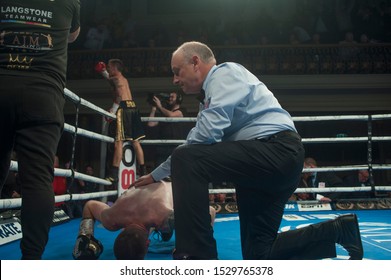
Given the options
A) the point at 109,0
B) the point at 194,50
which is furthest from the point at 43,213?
the point at 109,0

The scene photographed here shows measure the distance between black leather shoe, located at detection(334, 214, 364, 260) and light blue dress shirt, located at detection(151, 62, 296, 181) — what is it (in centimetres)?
34

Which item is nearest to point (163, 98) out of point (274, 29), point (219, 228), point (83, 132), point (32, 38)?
point (83, 132)

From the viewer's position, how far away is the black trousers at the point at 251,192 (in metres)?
1.03

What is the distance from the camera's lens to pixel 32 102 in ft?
3.29

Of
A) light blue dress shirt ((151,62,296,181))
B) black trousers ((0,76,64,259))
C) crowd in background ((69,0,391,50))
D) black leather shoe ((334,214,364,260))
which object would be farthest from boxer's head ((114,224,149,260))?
crowd in background ((69,0,391,50))

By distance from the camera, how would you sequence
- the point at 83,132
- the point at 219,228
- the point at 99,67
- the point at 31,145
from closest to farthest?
the point at 31,145 < the point at 219,228 < the point at 83,132 < the point at 99,67

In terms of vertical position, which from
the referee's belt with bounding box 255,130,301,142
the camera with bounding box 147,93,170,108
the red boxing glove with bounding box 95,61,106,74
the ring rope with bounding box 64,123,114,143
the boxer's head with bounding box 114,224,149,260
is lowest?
the boxer's head with bounding box 114,224,149,260

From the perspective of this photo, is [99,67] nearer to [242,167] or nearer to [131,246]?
[131,246]

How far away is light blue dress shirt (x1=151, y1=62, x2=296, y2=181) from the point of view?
1.07m

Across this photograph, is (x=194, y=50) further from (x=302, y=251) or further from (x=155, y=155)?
(x=155, y=155)

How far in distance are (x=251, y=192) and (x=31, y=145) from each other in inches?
28.5

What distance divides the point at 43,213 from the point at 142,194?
492 mm

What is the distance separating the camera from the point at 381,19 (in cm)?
784

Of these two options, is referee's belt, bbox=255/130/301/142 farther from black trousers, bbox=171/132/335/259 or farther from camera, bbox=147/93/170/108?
camera, bbox=147/93/170/108
